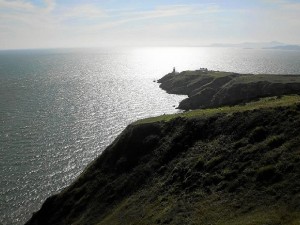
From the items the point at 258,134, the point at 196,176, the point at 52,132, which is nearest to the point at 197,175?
the point at 196,176

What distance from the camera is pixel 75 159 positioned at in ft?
282

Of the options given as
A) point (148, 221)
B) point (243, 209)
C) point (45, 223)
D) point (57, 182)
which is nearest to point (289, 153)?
point (243, 209)

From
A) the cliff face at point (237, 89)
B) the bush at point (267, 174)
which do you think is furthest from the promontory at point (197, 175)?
the cliff face at point (237, 89)

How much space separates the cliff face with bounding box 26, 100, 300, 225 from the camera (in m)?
33.6

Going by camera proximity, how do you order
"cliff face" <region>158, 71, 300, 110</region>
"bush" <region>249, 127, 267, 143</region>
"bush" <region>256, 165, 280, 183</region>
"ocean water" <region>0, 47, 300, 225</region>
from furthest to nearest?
1. "cliff face" <region>158, 71, 300, 110</region>
2. "ocean water" <region>0, 47, 300, 225</region>
3. "bush" <region>249, 127, 267, 143</region>
4. "bush" <region>256, 165, 280, 183</region>

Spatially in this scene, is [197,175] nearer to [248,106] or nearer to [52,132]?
[248,106]

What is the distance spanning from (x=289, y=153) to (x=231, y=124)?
12420 millimetres

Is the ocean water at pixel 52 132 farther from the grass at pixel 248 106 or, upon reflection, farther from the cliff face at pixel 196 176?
the grass at pixel 248 106

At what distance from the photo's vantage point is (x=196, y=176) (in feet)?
142

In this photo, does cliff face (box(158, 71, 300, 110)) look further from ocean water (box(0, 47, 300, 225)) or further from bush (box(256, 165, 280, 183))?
bush (box(256, 165, 280, 183))

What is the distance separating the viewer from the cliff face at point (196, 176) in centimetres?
3356

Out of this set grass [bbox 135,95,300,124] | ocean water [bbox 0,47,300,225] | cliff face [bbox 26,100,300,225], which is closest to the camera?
cliff face [bbox 26,100,300,225]

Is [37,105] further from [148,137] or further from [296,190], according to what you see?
[296,190]

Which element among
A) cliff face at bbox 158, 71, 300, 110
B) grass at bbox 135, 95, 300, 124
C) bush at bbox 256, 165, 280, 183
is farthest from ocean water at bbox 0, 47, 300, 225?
bush at bbox 256, 165, 280, 183
